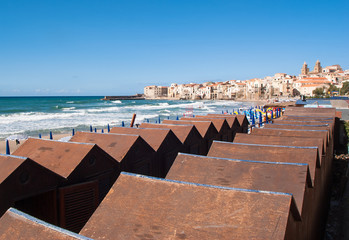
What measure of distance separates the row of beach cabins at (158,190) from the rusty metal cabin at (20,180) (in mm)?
20

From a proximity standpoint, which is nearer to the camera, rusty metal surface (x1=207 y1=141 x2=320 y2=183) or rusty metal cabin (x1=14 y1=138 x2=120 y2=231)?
rusty metal cabin (x1=14 y1=138 x2=120 y2=231)

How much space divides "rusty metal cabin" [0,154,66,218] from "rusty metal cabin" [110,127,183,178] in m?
5.01

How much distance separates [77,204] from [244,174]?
4158 millimetres

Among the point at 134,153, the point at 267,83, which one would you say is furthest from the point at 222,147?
the point at 267,83

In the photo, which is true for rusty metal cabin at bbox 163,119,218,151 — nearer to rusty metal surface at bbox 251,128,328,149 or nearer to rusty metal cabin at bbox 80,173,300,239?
rusty metal surface at bbox 251,128,328,149

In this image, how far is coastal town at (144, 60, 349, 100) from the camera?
121625 millimetres

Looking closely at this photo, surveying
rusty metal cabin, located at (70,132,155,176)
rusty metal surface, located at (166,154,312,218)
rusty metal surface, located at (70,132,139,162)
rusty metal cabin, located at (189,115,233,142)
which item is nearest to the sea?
rusty metal cabin, located at (189,115,233,142)

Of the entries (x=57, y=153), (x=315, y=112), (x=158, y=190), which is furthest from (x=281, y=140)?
(x=315, y=112)

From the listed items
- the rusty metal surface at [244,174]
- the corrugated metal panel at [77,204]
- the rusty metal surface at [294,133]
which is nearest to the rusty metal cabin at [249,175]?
the rusty metal surface at [244,174]

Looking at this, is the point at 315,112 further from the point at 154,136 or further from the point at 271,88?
the point at 271,88

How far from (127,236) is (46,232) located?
0.99 meters

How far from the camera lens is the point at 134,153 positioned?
972 cm

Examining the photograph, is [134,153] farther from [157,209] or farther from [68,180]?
[157,209]

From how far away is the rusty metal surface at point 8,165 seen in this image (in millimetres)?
5932
